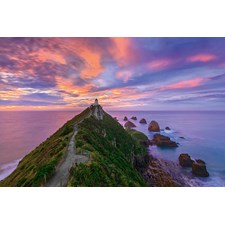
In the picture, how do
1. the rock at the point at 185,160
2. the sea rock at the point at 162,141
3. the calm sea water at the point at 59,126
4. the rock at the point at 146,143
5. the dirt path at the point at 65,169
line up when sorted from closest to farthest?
the dirt path at the point at 65,169 → the calm sea water at the point at 59,126 → the rock at the point at 185,160 → the sea rock at the point at 162,141 → the rock at the point at 146,143

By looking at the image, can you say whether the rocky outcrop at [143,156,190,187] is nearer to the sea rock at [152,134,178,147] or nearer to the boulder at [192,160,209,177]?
the boulder at [192,160,209,177]

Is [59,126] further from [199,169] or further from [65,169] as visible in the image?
[199,169]

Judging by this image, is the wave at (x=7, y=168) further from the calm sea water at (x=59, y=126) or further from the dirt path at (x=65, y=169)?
the dirt path at (x=65, y=169)

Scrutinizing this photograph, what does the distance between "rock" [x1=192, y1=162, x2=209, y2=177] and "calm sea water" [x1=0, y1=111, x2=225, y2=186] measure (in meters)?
0.31

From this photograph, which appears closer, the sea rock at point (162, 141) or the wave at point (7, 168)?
the wave at point (7, 168)

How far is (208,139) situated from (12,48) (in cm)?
1073

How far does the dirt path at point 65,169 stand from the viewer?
16.3ft

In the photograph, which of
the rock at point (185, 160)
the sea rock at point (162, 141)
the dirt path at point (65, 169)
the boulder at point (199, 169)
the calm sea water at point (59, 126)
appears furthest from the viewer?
the sea rock at point (162, 141)

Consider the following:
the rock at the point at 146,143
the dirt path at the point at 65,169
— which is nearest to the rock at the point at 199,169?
the rock at the point at 146,143

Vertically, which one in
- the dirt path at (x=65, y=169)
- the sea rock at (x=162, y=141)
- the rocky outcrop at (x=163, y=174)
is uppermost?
the dirt path at (x=65, y=169)

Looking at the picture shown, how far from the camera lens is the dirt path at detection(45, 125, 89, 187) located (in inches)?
195

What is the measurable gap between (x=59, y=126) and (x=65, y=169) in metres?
5.16
